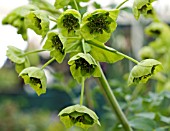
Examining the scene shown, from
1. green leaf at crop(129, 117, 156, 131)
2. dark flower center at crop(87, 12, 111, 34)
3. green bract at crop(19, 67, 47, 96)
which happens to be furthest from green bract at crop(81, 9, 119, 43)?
green leaf at crop(129, 117, 156, 131)

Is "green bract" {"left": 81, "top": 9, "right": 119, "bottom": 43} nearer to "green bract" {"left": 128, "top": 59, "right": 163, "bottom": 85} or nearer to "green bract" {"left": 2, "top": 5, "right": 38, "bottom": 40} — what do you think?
"green bract" {"left": 128, "top": 59, "right": 163, "bottom": 85}

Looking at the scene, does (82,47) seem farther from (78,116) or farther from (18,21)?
A: (18,21)

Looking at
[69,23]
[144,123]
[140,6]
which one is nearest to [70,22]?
[69,23]

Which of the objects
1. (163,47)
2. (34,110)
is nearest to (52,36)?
(163,47)

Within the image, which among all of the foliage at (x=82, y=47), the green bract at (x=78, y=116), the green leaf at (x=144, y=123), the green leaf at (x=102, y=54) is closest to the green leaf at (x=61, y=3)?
the foliage at (x=82, y=47)

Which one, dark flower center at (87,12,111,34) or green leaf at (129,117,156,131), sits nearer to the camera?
dark flower center at (87,12,111,34)

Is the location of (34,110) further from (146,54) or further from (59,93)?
(146,54)

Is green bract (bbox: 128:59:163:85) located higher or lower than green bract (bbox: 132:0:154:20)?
lower

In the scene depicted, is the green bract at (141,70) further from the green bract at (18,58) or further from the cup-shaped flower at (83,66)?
the green bract at (18,58)
